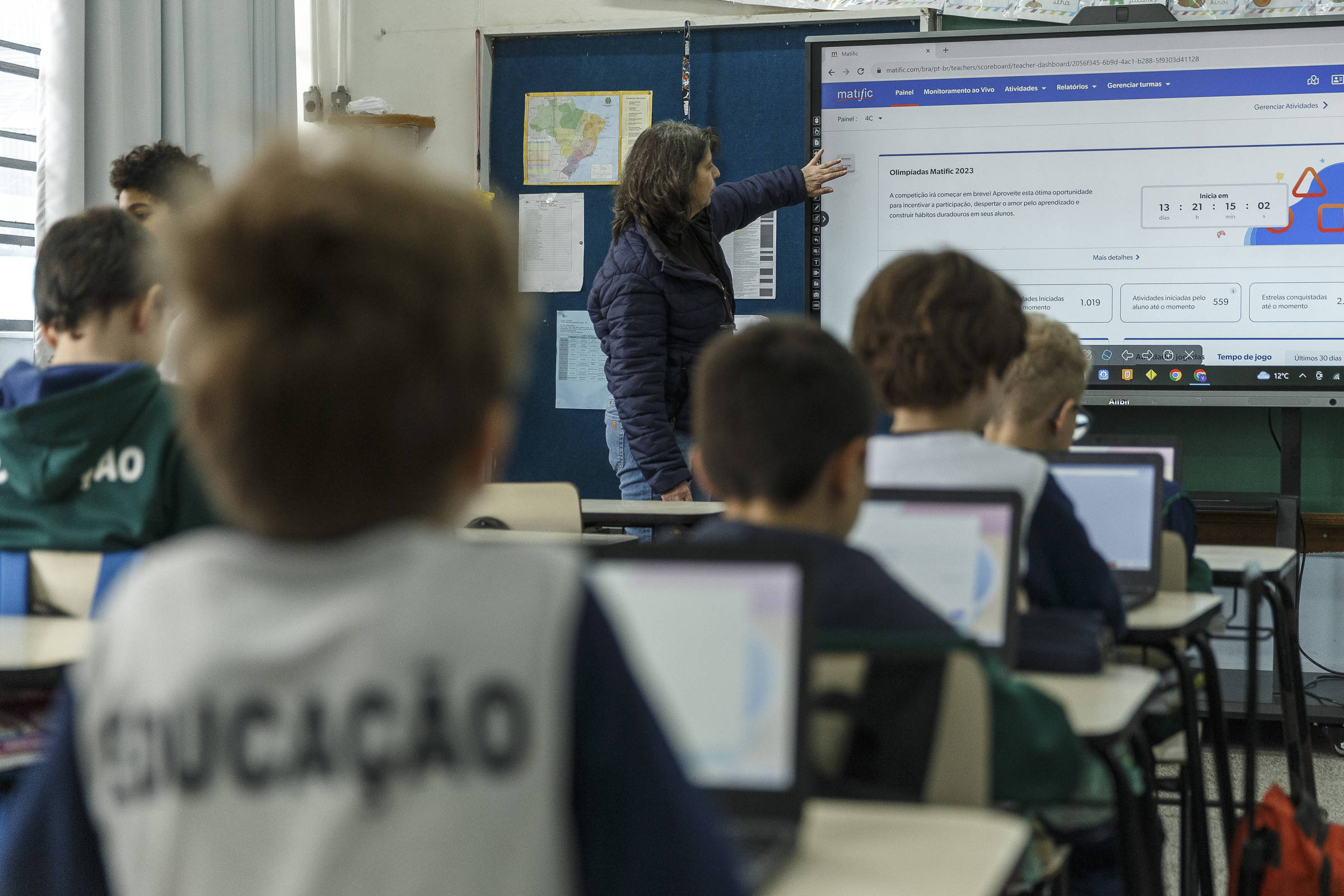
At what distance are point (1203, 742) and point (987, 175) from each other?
1843mm

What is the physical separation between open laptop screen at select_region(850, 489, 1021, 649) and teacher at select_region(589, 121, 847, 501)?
2.16m

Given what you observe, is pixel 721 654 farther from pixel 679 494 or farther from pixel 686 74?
pixel 686 74

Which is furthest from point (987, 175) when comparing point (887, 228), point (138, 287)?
point (138, 287)

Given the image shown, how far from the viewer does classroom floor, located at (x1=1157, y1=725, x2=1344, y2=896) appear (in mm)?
2764

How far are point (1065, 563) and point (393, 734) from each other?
130cm

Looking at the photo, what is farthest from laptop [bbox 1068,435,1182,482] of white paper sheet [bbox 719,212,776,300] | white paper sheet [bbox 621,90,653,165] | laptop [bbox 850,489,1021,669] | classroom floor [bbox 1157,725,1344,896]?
white paper sheet [bbox 621,90,653,165]

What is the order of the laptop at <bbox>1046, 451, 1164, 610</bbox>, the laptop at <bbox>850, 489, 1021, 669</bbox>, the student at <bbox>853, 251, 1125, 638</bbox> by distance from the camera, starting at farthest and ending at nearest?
the laptop at <bbox>1046, 451, 1164, 610</bbox>
the student at <bbox>853, 251, 1125, 638</bbox>
the laptop at <bbox>850, 489, 1021, 669</bbox>

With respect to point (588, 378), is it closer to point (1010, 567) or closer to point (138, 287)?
point (138, 287)

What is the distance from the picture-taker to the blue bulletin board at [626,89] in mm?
4438

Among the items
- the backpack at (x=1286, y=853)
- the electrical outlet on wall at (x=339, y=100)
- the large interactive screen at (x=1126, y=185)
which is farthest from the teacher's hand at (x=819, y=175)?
the backpack at (x=1286, y=853)

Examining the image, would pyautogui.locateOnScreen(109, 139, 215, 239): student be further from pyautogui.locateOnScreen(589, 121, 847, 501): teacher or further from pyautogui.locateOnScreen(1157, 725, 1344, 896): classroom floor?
pyautogui.locateOnScreen(1157, 725, 1344, 896): classroom floor

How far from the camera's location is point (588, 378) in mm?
4648

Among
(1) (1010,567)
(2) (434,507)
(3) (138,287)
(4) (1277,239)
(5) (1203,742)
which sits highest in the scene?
(4) (1277,239)

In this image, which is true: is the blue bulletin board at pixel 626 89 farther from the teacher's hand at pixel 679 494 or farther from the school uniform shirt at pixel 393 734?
the school uniform shirt at pixel 393 734
